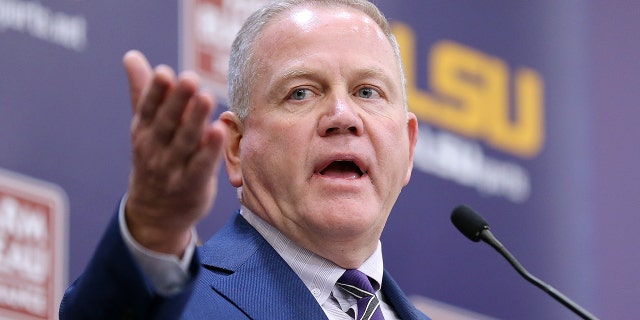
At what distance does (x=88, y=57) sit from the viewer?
11.4 feet

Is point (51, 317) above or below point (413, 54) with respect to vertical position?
below

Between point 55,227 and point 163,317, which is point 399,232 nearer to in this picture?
point 55,227

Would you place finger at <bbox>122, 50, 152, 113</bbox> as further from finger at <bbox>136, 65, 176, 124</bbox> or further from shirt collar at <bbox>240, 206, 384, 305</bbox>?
shirt collar at <bbox>240, 206, 384, 305</bbox>

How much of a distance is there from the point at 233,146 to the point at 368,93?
0.34m

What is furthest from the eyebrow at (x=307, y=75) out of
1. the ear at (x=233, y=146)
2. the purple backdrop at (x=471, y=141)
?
the purple backdrop at (x=471, y=141)

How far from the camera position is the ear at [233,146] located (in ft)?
8.80

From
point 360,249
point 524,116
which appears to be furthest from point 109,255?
point 524,116

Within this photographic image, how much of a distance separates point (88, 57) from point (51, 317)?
0.79 m

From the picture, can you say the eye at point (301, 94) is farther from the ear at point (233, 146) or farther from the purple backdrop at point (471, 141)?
the purple backdrop at point (471, 141)

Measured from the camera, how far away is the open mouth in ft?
8.31

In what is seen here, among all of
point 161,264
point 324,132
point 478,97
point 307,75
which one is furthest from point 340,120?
point 478,97

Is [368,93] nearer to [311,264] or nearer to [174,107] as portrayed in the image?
[311,264]

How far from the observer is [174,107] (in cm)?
159

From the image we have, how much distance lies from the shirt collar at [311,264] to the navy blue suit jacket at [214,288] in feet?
0.12
